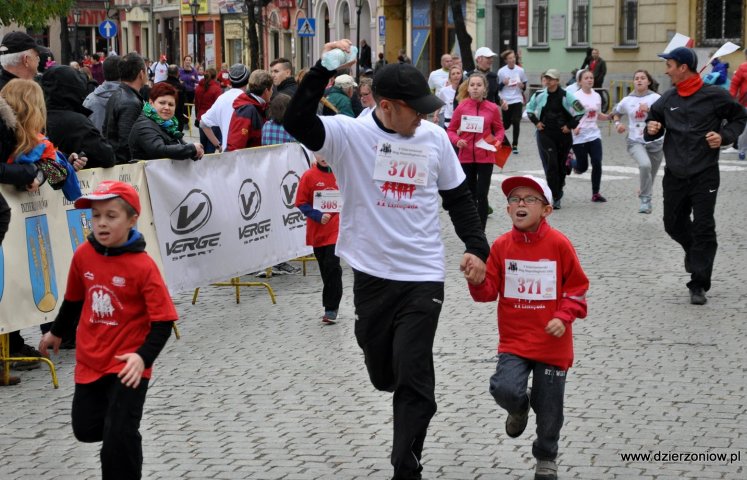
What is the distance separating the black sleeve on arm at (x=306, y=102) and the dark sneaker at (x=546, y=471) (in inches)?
69.7

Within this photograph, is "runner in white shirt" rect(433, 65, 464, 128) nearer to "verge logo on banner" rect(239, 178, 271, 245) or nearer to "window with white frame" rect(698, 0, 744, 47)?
"verge logo on banner" rect(239, 178, 271, 245)

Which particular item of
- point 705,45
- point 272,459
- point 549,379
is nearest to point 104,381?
point 272,459

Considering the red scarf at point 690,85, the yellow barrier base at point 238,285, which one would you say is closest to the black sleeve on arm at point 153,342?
the yellow barrier base at point 238,285

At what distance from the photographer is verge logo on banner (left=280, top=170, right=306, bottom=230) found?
Result: 11781mm

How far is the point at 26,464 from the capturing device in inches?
239

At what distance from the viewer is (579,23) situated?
38.3m

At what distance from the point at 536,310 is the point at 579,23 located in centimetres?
3379

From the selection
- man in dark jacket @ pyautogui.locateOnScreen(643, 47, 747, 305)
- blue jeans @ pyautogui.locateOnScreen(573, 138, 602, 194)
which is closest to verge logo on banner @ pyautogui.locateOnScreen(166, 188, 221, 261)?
man in dark jacket @ pyautogui.locateOnScreen(643, 47, 747, 305)

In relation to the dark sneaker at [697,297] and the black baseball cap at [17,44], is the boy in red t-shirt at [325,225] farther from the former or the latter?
the dark sneaker at [697,297]

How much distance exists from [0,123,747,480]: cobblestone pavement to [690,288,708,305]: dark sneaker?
0.09 meters

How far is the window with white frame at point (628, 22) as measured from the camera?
36375 millimetres

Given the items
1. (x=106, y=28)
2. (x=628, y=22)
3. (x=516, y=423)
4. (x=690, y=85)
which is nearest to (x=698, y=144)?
(x=690, y=85)

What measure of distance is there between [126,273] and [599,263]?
25.6ft

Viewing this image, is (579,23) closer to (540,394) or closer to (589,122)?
(589,122)
